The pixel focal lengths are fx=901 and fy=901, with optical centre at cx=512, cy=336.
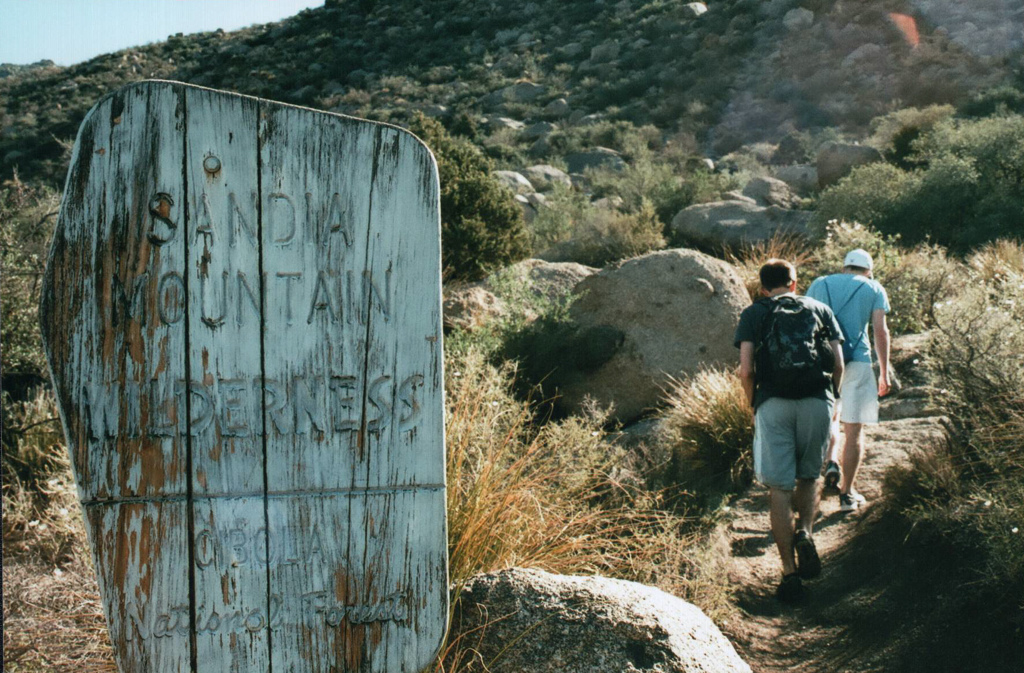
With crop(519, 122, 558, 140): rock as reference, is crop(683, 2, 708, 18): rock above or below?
above

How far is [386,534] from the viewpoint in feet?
6.30

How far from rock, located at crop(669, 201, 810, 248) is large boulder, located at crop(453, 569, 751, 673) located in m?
11.4

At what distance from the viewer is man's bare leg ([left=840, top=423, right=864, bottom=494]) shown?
6.32m

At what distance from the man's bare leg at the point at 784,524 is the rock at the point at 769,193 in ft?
43.5

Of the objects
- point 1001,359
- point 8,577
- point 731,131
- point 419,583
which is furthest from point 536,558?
point 731,131

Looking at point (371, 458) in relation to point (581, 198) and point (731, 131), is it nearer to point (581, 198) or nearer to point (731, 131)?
point (581, 198)

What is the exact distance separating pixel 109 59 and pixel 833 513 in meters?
33.8

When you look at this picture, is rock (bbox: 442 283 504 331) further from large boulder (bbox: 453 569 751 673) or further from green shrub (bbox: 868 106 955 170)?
green shrub (bbox: 868 106 955 170)

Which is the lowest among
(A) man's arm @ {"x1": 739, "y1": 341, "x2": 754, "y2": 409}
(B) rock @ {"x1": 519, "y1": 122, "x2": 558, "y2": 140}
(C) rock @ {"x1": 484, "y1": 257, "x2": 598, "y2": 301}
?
(A) man's arm @ {"x1": 739, "y1": 341, "x2": 754, "y2": 409}

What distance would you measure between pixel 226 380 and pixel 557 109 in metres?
30.5

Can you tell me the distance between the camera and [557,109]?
102 ft

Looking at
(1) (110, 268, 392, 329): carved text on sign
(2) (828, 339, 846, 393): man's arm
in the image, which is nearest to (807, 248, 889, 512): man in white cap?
(2) (828, 339, 846, 393): man's arm

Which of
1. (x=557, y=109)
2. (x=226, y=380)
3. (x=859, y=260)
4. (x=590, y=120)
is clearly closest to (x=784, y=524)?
(x=859, y=260)

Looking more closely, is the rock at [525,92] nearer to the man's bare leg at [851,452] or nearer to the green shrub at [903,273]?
the green shrub at [903,273]
